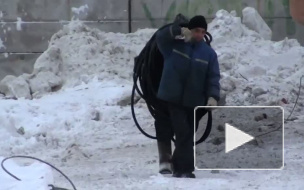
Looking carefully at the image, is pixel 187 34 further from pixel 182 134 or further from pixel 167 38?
pixel 182 134

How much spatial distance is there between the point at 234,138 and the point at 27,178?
3747 mm

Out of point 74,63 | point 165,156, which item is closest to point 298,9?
point 165,156

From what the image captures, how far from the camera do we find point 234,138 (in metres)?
10.3

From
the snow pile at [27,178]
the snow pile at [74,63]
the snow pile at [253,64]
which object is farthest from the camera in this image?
the snow pile at [74,63]

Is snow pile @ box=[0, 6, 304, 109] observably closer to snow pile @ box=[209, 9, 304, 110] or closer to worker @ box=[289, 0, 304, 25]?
snow pile @ box=[209, 9, 304, 110]

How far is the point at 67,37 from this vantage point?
14.6 m

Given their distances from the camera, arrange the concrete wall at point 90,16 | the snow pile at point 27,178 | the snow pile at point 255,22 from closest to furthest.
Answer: the snow pile at point 27,178 < the snow pile at point 255,22 < the concrete wall at point 90,16

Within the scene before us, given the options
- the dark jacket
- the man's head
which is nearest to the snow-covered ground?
the dark jacket

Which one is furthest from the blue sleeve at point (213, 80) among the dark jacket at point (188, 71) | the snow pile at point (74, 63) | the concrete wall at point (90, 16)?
the concrete wall at point (90, 16)

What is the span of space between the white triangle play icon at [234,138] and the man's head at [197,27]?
1.63 metres

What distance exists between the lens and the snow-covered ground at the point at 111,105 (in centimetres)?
909

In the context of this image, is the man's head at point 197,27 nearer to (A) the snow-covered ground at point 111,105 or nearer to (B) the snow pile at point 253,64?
(A) the snow-covered ground at point 111,105
